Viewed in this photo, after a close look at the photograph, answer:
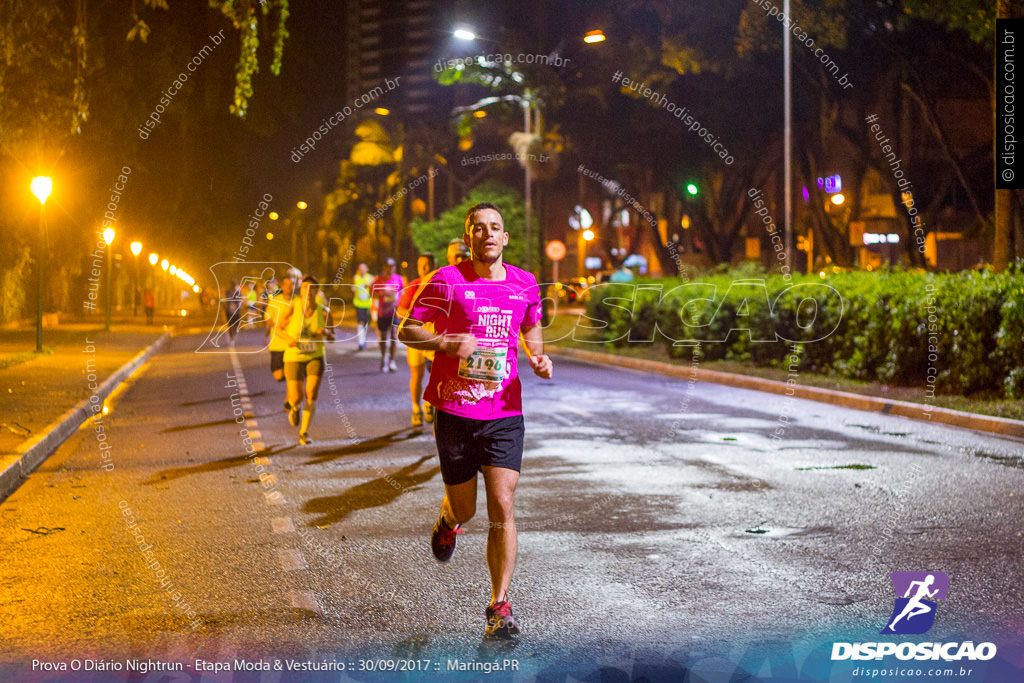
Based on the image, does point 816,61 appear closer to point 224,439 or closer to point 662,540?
point 224,439

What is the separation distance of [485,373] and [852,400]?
456 inches

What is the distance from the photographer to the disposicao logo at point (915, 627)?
15.9 ft

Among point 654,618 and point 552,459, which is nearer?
point 654,618

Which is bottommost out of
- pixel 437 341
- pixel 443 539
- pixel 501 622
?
pixel 501 622

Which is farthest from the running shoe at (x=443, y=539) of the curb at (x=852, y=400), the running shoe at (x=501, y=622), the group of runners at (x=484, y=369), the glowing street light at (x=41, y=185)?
the glowing street light at (x=41, y=185)

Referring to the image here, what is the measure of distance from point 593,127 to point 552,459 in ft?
88.2

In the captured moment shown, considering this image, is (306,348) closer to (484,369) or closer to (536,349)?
(536,349)

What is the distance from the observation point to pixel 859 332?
17.8 metres

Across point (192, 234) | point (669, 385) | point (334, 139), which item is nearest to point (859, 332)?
point (669, 385)

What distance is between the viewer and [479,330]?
5160mm

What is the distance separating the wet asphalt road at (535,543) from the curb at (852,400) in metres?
0.40

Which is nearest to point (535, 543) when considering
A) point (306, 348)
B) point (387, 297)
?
point (306, 348)

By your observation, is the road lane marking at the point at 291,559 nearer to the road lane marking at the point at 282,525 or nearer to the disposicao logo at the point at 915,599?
the road lane marking at the point at 282,525

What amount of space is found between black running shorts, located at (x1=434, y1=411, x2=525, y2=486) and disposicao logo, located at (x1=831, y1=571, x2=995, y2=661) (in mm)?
1664
